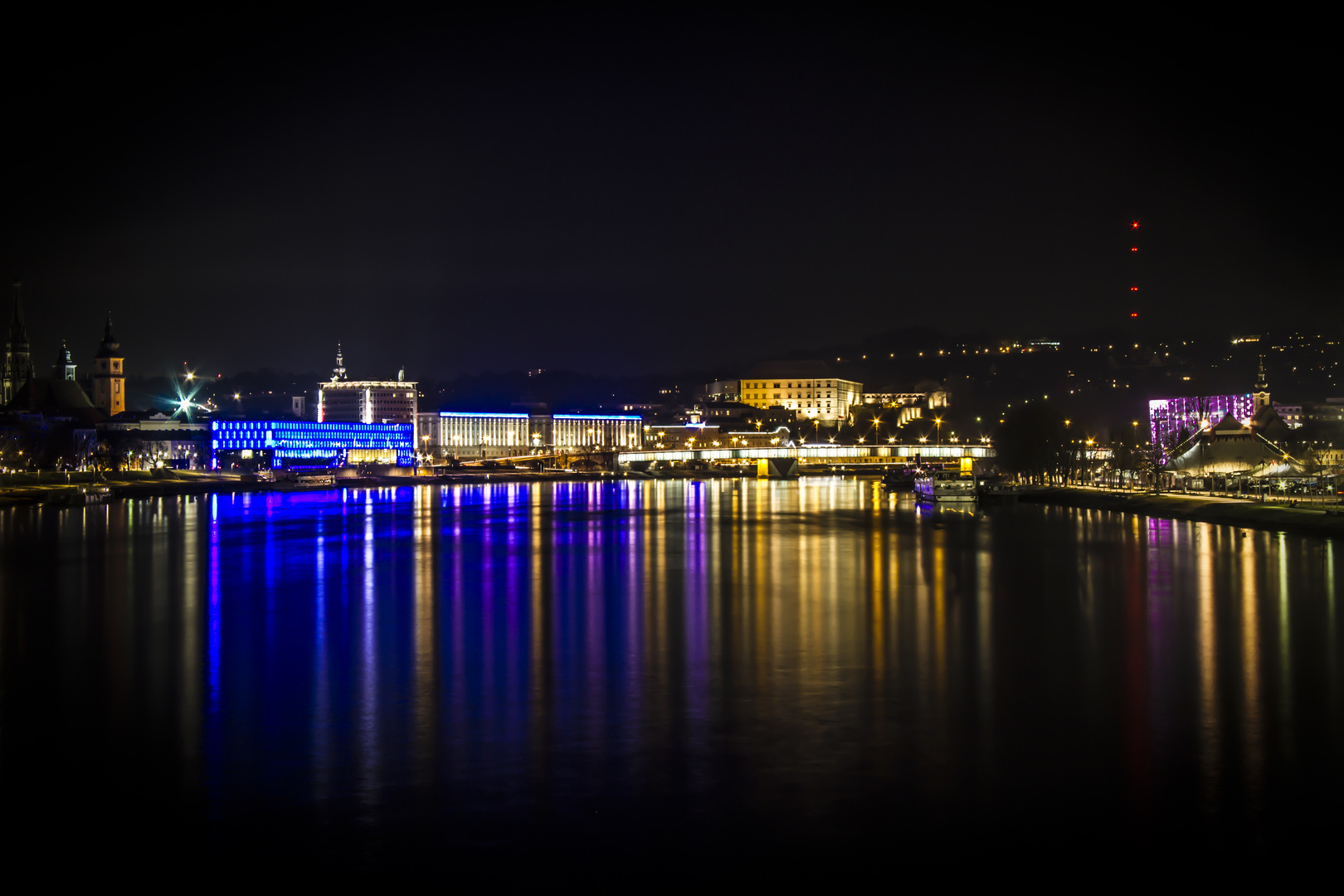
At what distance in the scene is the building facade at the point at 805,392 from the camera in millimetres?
138625

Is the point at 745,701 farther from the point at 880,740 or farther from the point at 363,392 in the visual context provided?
the point at 363,392

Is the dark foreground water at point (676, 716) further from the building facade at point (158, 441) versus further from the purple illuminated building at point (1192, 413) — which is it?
the building facade at point (158, 441)

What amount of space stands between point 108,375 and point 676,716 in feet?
358

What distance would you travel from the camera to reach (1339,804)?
627 centimetres

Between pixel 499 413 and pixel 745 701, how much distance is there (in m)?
124

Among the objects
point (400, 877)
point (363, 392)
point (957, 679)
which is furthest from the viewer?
point (363, 392)

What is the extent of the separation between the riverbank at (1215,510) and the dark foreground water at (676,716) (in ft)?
28.4

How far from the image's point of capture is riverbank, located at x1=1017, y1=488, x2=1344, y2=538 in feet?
89.2

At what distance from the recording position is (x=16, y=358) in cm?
9294

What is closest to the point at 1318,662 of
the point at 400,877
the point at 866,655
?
the point at 866,655

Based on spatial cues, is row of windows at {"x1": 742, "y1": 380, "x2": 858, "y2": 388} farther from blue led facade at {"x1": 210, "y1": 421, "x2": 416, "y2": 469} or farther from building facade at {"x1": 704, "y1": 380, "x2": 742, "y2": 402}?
blue led facade at {"x1": 210, "y1": 421, "x2": 416, "y2": 469}

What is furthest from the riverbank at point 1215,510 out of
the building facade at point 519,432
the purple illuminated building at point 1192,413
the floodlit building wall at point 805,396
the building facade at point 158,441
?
the floodlit building wall at point 805,396

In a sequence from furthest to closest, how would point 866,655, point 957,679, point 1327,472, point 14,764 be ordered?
point 1327,472 → point 866,655 → point 957,679 → point 14,764

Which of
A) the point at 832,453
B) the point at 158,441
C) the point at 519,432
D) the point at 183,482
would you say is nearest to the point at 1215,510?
the point at 183,482
